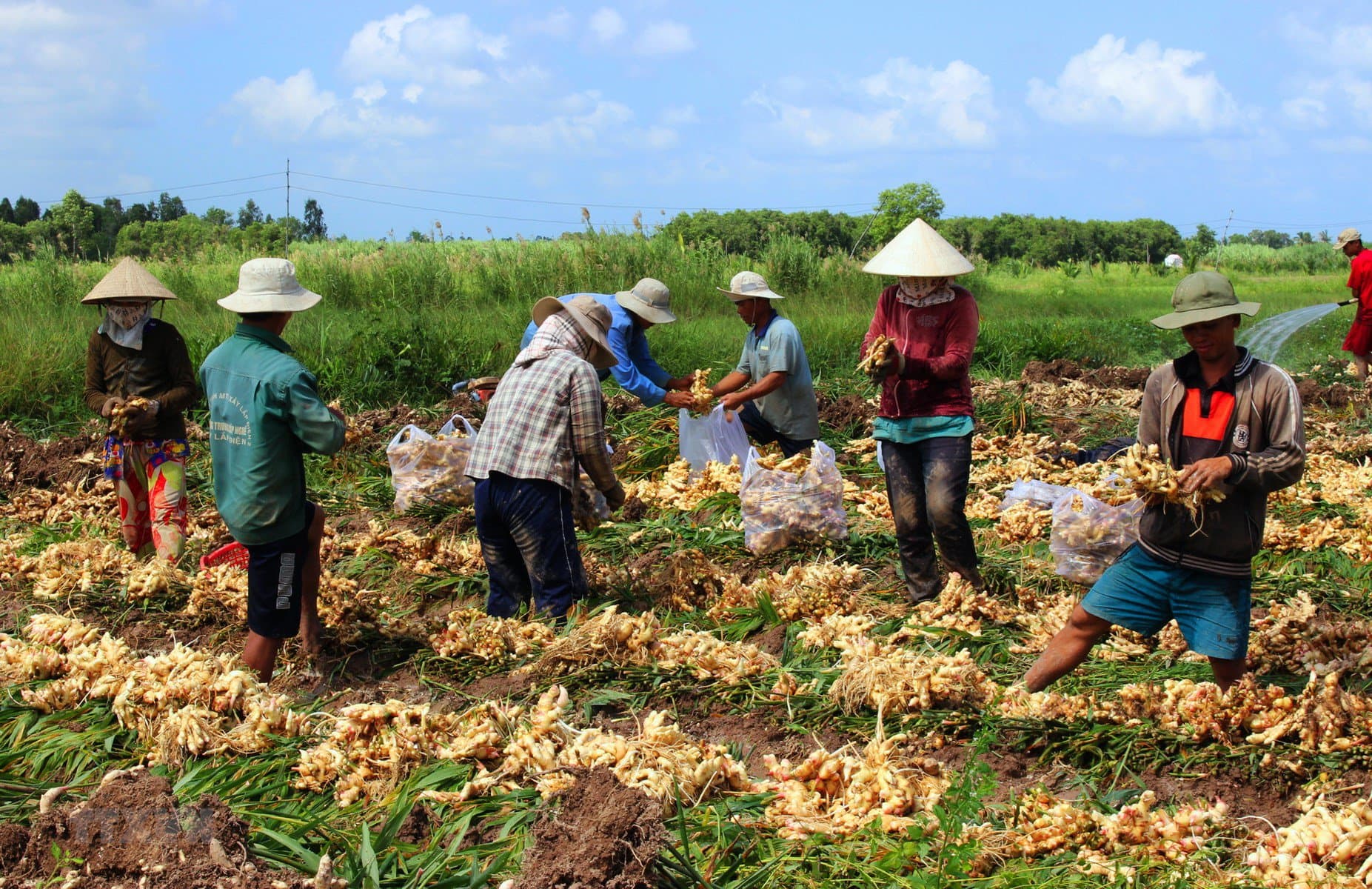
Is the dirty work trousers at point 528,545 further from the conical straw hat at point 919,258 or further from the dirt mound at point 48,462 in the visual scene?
the dirt mound at point 48,462

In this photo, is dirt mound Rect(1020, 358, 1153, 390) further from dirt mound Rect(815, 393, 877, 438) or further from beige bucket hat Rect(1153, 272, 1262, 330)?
beige bucket hat Rect(1153, 272, 1262, 330)

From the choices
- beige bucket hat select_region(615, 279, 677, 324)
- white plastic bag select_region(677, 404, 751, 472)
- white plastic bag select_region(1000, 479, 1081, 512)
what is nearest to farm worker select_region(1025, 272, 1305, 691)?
white plastic bag select_region(1000, 479, 1081, 512)

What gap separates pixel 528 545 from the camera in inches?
183

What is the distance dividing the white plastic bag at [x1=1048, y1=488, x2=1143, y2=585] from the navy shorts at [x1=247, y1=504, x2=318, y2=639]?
353 cm

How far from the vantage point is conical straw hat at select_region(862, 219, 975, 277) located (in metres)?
4.82

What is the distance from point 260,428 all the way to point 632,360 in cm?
352

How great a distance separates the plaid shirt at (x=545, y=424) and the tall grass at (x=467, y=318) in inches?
223

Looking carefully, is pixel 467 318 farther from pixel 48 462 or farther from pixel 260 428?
pixel 260 428

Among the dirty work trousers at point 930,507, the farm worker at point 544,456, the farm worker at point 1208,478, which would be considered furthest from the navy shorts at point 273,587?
the farm worker at point 1208,478

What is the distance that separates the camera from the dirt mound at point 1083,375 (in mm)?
11719

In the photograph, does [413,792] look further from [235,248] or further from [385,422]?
[235,248]

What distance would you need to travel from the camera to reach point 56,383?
962cm

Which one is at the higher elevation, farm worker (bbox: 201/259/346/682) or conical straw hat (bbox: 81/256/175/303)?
conical straw hat (bbox: 81/256/175/303)

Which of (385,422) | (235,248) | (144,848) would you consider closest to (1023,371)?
(385,422)
